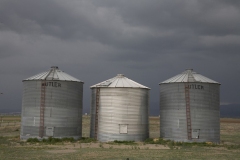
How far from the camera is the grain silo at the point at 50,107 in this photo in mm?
41500

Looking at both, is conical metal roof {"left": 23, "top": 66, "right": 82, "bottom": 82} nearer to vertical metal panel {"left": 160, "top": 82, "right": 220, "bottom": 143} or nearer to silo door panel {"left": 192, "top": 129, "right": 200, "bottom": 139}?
vertical metal panel {"left": 160, "top": 82, "right": 220, "bottom": 143}

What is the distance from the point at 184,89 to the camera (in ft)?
136

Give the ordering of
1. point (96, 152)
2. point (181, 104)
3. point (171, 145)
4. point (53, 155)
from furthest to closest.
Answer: point (181, 104), point (171, 145), point (96, 152), point (53, 155)

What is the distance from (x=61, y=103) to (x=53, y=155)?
13.8 m

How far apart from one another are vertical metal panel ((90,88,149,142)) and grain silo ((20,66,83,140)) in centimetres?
383

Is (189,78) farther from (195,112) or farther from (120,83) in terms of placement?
(120,83)

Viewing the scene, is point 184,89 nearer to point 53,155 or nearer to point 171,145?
point 171,145

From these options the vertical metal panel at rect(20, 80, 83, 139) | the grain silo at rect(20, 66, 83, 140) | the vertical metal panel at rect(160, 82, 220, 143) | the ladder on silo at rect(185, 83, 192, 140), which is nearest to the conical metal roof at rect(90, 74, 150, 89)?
the grain silo at rect(20, 66, 83, 140)

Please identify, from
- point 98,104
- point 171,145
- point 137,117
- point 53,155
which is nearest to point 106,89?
point 98,104

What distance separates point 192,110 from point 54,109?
17.7 m

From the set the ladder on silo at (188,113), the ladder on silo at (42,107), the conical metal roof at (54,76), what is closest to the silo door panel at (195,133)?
the ladder on silo at (188,113)

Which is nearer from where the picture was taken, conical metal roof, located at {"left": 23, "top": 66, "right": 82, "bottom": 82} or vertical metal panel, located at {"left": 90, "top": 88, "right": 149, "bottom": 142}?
vertical metal panel, located at {"left": 90, "top": 88, "right": 149, "bottom": 142}

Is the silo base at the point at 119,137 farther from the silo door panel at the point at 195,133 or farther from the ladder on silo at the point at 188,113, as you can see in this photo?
the silo door panel at the point at 195,133

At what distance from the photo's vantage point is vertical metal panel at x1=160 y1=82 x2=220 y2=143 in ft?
A: 134
